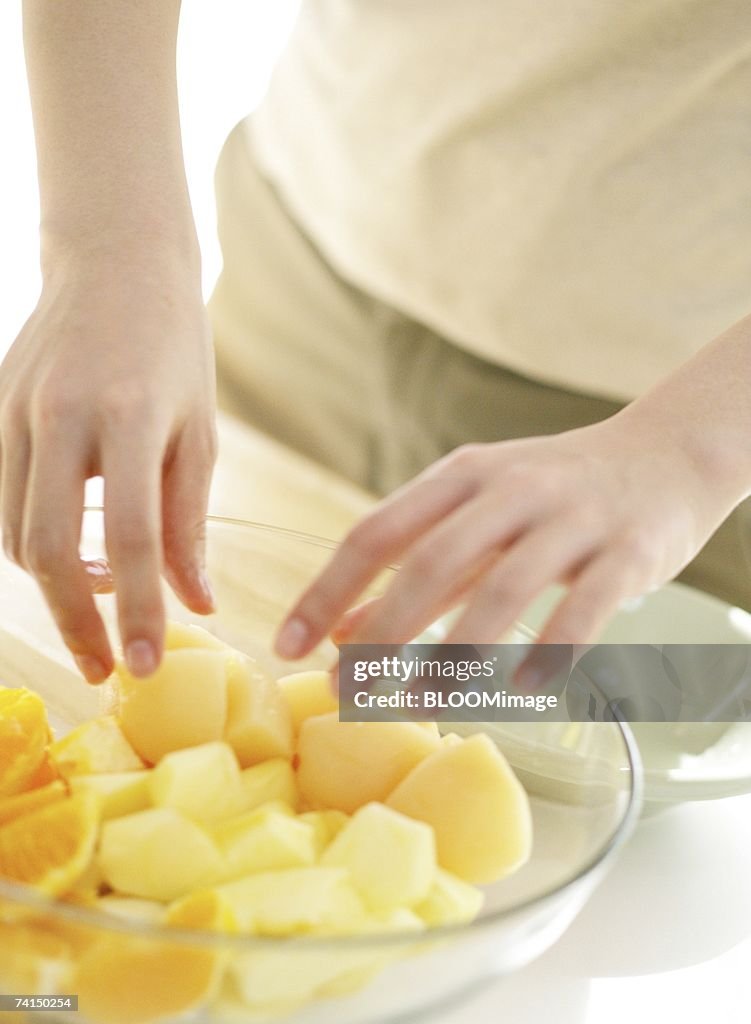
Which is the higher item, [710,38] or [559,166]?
[710,38]

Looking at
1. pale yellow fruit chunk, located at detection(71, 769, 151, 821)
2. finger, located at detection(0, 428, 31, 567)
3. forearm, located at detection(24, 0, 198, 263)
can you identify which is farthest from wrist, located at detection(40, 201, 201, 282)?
pale yellow fruit chunk, located at detection(71, 769, 151, 821)

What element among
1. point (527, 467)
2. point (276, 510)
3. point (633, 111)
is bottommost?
point (276, 510)

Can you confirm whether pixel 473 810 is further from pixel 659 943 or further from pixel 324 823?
pixel 659 943

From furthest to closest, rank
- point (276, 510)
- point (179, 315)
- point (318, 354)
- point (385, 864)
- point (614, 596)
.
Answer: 1. point (318, 354)
2. point (276, 510)
3. point (179, 315)
4. point (614, 596)
5. point (385, 864)

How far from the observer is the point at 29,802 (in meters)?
0.54

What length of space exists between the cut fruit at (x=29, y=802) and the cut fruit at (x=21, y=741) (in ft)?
0.06

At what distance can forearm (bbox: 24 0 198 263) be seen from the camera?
0.79 meters

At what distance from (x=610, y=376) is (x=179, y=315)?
1.75ft

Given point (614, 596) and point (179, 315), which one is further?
point (179, 315)

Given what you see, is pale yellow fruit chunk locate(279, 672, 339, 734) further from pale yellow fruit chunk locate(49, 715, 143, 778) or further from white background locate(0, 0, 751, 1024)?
white background locate(0, 0, 751, 1024)

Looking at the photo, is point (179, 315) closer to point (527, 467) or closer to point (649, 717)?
point (527, 467)


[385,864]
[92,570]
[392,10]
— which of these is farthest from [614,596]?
[392,10]

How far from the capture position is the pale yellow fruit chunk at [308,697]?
2.11ft

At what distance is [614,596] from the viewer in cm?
65
